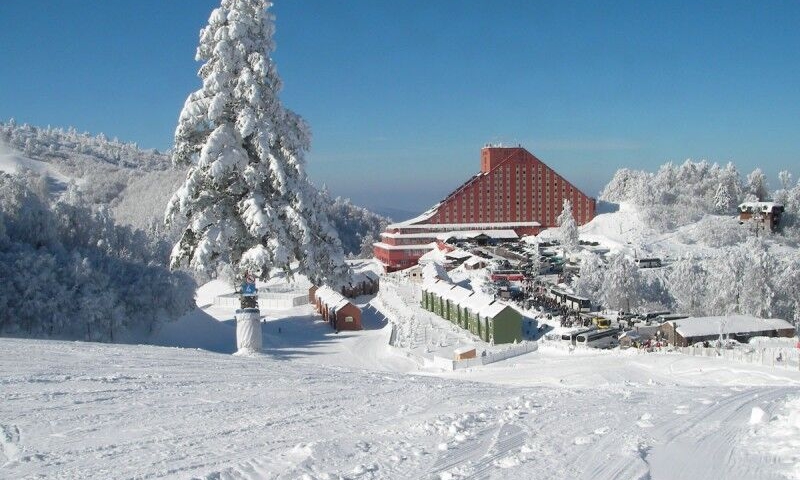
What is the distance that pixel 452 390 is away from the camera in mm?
8242

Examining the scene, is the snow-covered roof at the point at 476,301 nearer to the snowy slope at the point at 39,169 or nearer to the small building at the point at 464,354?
the small building at the point at 464,354

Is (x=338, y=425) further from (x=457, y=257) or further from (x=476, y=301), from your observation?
(x=457, y=257)

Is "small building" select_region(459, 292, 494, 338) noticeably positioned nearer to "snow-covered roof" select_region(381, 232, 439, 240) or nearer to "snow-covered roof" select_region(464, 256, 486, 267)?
"snow-covered roof" select_region(464, 256, 486, 267)

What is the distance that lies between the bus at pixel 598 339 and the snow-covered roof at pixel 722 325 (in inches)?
181

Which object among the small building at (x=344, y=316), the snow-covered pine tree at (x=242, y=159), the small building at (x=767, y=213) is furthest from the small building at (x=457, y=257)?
the snow-covered pine tree at (x=242, y=159)

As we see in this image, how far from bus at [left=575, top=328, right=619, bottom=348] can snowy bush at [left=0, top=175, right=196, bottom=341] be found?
17246 millimetres

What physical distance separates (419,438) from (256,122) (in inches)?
215

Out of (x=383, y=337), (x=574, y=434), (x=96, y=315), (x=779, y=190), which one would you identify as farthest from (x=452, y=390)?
(x=779, y=190)

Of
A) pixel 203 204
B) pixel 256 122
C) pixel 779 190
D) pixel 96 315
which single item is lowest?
pixel 96 315

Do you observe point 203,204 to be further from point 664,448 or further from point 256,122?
point 664,448

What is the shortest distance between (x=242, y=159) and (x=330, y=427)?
477cm

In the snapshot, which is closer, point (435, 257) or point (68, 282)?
point (68, 282)

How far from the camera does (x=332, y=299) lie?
3562cm

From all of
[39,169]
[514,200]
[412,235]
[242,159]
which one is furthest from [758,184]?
[39,169]
